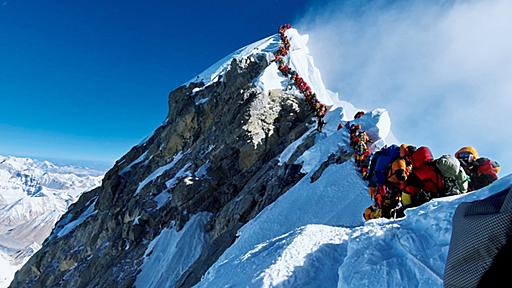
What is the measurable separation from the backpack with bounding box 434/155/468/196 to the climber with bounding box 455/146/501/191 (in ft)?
5.54

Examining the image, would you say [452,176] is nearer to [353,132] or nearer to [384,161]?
[384,161]

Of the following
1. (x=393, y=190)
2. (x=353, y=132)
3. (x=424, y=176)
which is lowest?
(x=393, y=190)

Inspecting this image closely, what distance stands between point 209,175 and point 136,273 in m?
10.5

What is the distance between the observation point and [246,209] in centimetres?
2233

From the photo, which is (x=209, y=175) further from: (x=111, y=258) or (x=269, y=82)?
(x=111, y=258)

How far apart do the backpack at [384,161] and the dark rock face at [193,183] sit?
10281 mm

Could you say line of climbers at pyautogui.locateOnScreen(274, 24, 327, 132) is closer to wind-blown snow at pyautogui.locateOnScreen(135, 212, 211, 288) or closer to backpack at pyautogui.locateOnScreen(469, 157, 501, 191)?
wind-blown snow at pyautogui.locateOnScreen(135, 212, 211, 288)

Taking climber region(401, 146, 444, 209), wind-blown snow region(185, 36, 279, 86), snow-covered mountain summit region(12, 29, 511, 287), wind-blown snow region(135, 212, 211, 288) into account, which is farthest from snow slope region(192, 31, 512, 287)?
wind-blown snow region(185, 36, 279, 86)

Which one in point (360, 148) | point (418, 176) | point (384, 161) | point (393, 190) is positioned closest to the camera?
point (418, 176)

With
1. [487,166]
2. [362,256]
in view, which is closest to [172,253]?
[487,166]

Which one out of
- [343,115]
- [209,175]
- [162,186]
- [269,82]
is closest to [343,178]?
[343,115]

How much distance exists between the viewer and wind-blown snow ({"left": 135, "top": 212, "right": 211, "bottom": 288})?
26.3 m

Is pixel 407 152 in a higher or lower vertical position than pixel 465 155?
lower

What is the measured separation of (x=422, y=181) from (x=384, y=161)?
1.73 meters
